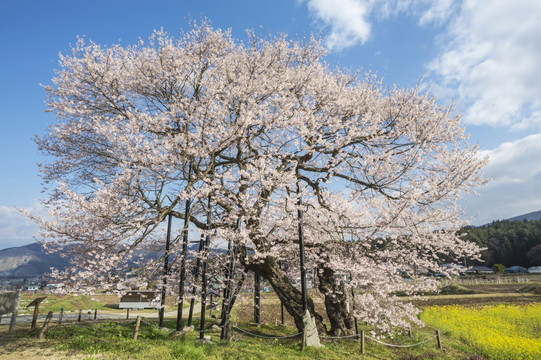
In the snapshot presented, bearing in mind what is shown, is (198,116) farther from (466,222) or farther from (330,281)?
(466,222)

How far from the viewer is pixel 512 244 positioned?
73.7 m

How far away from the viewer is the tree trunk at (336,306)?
13.0m

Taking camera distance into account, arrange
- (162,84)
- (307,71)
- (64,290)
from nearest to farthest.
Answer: (64,290) < (162,84) < (307,71)

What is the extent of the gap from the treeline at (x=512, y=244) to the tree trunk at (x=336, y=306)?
7058 centimetres

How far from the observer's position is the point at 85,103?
465 inches

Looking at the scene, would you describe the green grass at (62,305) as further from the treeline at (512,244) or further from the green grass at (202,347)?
the treeline at (512,244)

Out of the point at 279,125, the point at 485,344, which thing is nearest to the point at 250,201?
the point at 279,125

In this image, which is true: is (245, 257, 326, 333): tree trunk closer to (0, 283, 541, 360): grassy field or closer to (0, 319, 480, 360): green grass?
(0, 283, 541, 360): grassy field

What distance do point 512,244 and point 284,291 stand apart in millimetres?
86082

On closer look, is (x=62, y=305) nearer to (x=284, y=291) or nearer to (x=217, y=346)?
(x=217, y=346)

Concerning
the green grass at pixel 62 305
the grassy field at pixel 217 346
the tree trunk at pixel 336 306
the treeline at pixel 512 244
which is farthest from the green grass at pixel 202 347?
the treeline at pixel 512 244

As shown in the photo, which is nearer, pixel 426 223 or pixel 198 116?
pixel 198 116

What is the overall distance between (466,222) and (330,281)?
6.40 m

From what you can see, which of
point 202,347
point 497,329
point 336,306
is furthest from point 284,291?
point 497,329
